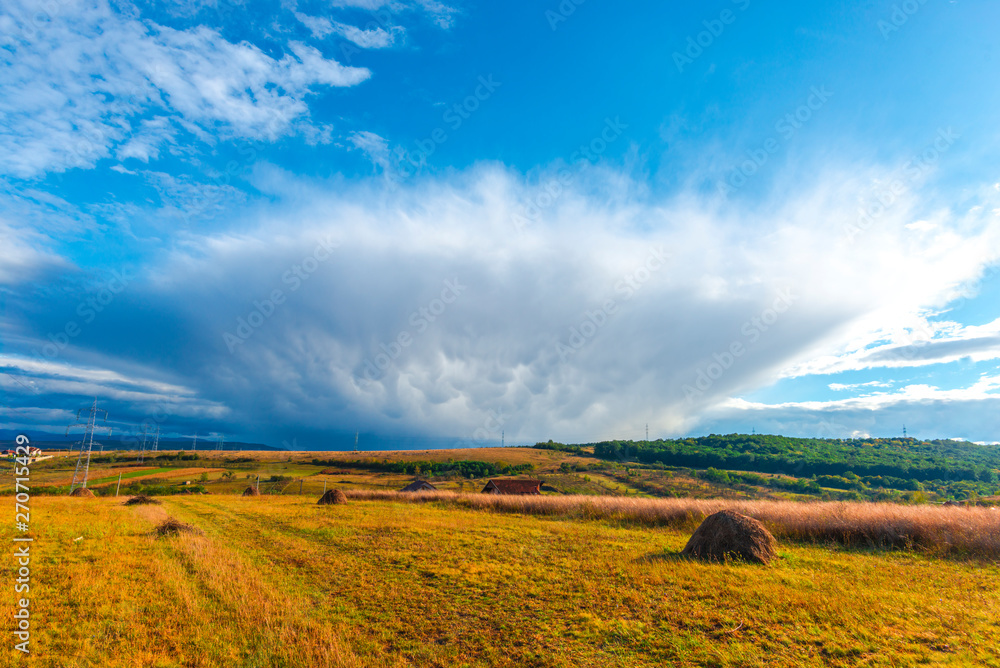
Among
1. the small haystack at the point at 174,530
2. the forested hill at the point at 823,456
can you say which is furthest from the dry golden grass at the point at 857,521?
the forested hill at the point at 823,456

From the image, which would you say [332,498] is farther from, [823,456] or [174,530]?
[823,456]

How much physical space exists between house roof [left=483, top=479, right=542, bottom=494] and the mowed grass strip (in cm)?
4170

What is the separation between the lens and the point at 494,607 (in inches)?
408

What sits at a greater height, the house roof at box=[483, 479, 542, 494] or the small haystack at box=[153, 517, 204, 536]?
the small haystack at box=[153, 517, 204, 536]

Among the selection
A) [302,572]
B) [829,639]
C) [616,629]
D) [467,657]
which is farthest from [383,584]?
[829,639]

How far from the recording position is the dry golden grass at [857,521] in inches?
595

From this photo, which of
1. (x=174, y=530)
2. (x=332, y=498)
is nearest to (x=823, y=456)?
(x=332, y=498)

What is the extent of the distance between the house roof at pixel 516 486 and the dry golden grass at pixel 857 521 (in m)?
29.4

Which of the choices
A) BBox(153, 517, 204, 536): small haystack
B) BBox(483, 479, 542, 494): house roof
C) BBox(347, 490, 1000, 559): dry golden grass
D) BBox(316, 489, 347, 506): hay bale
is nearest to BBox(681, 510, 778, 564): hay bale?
BBox(347, 490, 1000, 559): dry golden grass

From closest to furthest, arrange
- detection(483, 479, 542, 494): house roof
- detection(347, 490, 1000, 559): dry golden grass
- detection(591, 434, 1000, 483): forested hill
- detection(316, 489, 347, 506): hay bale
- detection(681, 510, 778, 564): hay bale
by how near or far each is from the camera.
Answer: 1. detection(681, 510, 778, 564): hay bale
2. detection(347, 490, 1000, 559): dry golden grass
3. detection(316, 489, 347, 506): hay bale
4. detection(483, 479, 542, 494): house roof
5. detection(591, 434, 1000, 483): forested hill

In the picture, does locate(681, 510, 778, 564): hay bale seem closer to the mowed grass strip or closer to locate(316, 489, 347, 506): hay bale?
the mowed grass strip

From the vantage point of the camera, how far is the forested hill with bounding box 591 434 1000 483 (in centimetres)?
8475

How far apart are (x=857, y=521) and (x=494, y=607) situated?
16.9m

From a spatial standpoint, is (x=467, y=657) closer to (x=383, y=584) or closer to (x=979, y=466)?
(x=383, y=584)
